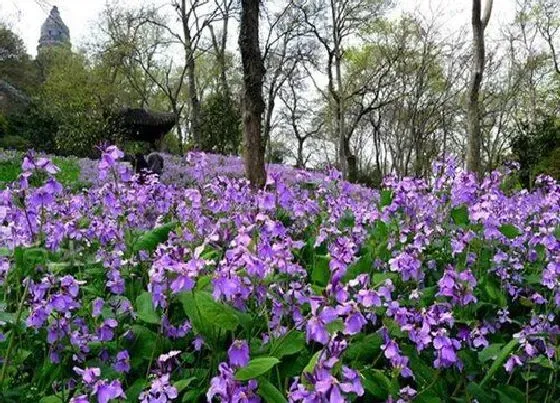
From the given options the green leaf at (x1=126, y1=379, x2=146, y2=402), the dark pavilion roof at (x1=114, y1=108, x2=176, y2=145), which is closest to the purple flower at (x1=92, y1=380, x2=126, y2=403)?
the green leaf at (x1=126, y1=379, x2=146, y2=402)

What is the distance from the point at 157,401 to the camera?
1601 millimetres

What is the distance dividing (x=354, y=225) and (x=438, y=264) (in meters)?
0.62

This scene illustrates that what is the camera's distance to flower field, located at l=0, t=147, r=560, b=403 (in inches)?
65.9

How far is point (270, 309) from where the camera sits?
2.21 metres

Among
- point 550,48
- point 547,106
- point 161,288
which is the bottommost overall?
point 161,288

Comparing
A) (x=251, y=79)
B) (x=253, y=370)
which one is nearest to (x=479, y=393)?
(x=253, y=370)

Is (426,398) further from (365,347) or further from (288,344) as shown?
(288,344)

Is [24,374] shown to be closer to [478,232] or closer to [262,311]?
[262,311]

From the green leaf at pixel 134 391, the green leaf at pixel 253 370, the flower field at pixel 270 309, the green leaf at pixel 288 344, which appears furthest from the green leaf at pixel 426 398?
the green leaf at pixel 134 391

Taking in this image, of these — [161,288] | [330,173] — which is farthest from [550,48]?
[161,288]

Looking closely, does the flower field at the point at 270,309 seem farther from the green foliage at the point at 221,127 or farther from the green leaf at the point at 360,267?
the green foliage at the point at 221,127

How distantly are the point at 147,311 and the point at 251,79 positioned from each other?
23.5 feet

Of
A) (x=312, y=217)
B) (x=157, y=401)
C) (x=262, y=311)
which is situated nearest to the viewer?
(x=157, y=401)

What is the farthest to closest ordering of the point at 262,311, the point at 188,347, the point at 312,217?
the point at 312,217 < the point at 188,347 < the point at 262,311
